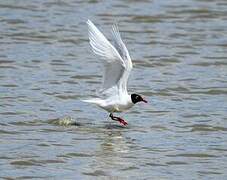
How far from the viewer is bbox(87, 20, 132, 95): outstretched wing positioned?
11898 mm

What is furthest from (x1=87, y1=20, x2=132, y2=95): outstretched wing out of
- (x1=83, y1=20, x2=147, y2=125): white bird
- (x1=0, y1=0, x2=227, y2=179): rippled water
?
(x1=0, y1=0, x2=227, y2=179): rippled water

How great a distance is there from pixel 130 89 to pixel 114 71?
7.31 feet

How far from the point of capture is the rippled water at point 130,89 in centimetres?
1050

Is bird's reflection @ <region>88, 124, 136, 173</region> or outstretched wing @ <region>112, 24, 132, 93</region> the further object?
outstretched wing @ <region>112, 24, 132, 93</region>

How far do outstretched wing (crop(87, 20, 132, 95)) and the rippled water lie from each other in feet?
1.77

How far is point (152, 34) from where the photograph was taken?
18.4 metres

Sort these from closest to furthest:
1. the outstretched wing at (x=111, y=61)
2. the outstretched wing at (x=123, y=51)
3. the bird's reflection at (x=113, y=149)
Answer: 1. the bird's reflection at (x=113, y=149)
2. the outstretched wing at (x=111, y=61)
3. the outstretched wing at (x=123, y=51)

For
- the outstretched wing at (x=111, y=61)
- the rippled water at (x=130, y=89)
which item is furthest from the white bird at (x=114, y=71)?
the rippled water at (x=130, y=89)

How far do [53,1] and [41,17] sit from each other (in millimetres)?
1653

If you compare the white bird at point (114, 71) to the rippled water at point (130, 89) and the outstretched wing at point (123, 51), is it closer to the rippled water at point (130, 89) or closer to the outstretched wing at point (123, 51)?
the outstretched wing at point (123, 51)

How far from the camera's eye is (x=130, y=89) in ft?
47.4

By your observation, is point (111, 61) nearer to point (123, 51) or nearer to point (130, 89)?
point (123, 51)

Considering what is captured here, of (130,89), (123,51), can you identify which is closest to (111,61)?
(123,51)

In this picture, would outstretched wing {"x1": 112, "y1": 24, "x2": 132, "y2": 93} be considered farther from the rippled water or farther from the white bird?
the rippled water
